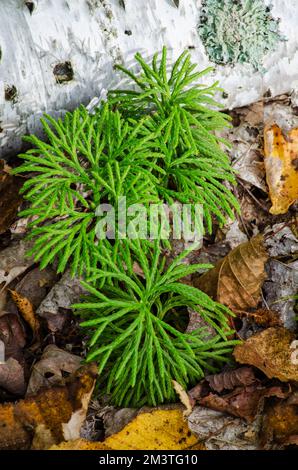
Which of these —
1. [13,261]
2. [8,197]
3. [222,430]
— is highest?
[8,197]

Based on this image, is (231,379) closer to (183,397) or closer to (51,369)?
(183,397)

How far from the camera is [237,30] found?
319 cm

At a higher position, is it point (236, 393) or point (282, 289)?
point (282, 289)

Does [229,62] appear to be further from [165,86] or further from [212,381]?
[212,381]

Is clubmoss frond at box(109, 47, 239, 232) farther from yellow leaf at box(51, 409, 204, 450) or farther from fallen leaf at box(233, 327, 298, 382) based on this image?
yellow leaf at box(51, 409, 204, 450)

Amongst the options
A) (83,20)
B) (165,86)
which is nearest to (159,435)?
(165,86)

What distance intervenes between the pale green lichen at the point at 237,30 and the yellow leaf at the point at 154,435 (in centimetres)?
218

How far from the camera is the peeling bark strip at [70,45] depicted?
279cm

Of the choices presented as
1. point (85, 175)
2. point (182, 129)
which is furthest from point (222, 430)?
point (182, 129)

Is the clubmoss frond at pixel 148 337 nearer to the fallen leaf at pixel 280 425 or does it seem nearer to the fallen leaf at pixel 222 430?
the fallen leaf at pixel 222 430

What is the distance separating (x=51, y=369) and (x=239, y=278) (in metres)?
1.16

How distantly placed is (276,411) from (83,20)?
7.75 feet

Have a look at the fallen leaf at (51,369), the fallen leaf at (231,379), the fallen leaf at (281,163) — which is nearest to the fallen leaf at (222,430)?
the fallen leaf at (231,379)

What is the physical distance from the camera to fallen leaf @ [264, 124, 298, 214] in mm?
3410
